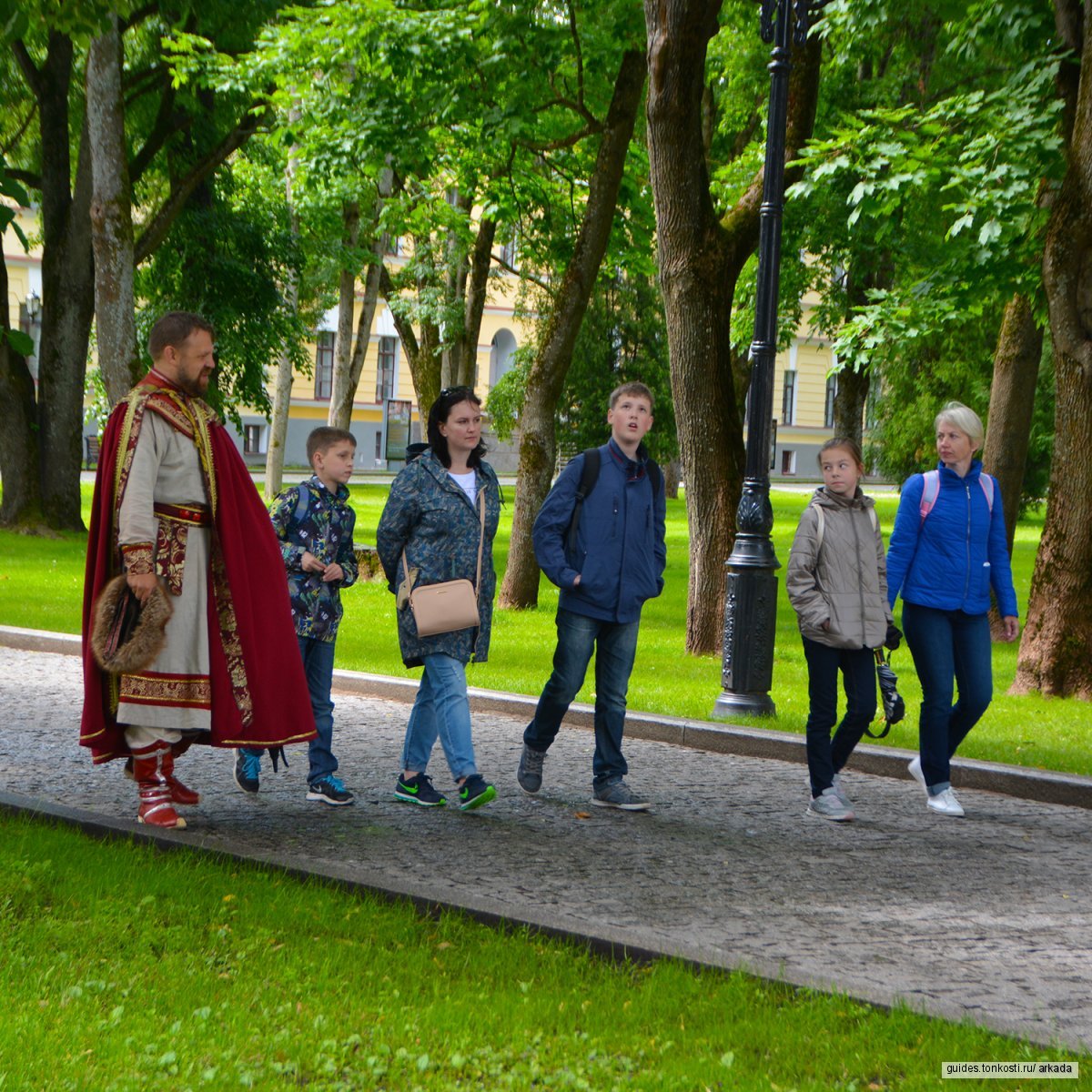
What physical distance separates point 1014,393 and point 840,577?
9836mm

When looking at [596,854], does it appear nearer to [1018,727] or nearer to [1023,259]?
[1018,727]

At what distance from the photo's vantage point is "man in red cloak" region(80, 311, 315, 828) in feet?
19.9

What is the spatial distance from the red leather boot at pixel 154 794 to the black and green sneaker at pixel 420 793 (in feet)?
3.79

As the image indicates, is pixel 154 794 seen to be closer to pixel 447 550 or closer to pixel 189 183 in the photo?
pixel 447 550

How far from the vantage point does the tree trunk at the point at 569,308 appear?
15500mm

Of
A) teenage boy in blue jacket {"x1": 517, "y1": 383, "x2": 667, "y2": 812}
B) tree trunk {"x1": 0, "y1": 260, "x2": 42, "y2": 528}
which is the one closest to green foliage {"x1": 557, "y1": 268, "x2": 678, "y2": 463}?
tree trunk {"x1": 0, "y1": 260, "x2": 42, "y2": 528}

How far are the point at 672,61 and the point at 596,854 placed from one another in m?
7.75

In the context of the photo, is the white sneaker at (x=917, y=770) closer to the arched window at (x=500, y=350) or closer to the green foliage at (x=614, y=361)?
the green foliage at (x=614, y=361)

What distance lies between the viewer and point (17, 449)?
75.4 ft

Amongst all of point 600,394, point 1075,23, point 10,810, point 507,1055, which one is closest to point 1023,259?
point 1075,23

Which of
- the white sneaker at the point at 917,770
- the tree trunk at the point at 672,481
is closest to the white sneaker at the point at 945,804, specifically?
the white sneaker at the point at 917,770

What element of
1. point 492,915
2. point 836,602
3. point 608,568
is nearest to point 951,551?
point 836,602

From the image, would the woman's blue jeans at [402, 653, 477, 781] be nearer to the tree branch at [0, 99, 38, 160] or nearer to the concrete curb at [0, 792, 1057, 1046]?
the concrete curb at [0, 792, 1057, 1046]

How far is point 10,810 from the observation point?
6.25 meters
